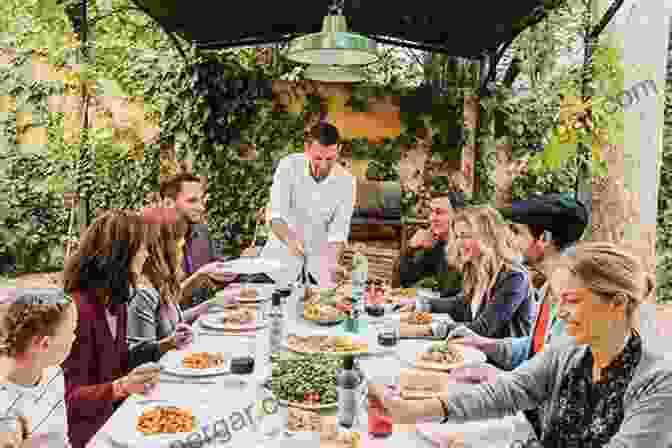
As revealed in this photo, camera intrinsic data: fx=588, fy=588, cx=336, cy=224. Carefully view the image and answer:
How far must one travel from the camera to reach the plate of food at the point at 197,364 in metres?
1.89

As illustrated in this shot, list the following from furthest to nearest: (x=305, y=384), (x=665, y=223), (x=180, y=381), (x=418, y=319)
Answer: (x=665, y=223) → (x=418, y=319) → (x=180, y=381) → (x=305, y=384)

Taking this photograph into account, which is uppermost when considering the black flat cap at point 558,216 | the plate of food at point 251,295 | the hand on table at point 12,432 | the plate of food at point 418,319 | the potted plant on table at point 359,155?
the potted plant on table at point 359,155

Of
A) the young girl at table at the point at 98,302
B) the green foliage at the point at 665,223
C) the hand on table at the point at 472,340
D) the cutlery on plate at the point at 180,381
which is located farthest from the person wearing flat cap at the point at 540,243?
the green foliage at the point at 665,223

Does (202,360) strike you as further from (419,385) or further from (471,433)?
(471,433)

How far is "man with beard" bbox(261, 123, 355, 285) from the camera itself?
3965 mm

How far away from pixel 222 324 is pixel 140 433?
121cm

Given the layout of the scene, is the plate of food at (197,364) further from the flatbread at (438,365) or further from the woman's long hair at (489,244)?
the woman's long hair at (489,244)

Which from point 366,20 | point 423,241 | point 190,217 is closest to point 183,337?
point 190,217

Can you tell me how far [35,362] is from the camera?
1.43 meters

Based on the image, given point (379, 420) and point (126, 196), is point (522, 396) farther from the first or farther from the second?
point (126, 196)

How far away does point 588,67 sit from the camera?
183 inches

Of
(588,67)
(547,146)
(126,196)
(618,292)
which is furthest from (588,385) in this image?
(126,196)

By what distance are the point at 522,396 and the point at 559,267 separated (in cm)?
38

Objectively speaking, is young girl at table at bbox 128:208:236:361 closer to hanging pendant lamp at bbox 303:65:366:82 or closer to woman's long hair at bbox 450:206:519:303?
woman's long hair at bbox 450:206:519:303
